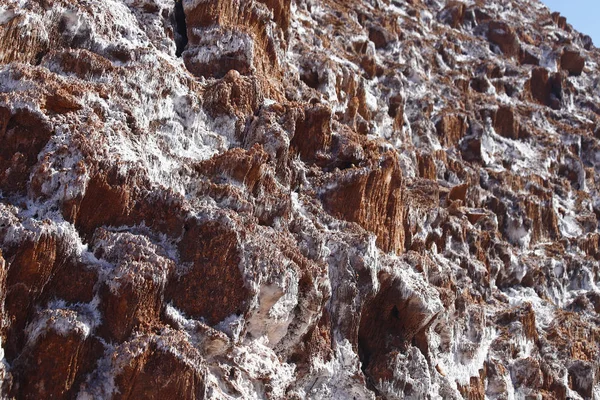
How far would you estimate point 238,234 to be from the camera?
61.9ft

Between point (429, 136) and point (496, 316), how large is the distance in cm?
1496

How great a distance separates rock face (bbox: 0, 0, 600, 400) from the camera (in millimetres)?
16297

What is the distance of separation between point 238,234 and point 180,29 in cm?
1297

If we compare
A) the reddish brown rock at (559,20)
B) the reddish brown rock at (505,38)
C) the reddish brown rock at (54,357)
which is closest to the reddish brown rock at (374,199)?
the reddish brown rock at (54,357)

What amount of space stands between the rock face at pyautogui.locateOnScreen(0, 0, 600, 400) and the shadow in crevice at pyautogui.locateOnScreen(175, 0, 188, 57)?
115 millimetres

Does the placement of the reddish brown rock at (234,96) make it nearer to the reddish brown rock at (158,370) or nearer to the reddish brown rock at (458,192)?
the reddish brown rock at (158,370)

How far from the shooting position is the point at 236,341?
18.1 m

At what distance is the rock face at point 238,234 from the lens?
1630 cm

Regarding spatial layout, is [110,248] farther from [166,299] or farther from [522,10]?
[522,10]

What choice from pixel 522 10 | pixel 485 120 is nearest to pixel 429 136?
pixel 485 120

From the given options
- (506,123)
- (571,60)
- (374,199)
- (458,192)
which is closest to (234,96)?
(374,199)

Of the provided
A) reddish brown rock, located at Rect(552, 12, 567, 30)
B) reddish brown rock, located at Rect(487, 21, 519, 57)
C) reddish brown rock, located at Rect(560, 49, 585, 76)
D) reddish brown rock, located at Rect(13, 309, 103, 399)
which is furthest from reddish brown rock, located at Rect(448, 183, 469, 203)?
reddish brown rock, located at Rect(552, 12, 567, 30)

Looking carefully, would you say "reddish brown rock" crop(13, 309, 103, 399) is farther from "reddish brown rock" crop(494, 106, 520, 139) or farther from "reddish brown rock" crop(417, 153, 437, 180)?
"reddish brown rock" crop(494, 106, 520, 139)

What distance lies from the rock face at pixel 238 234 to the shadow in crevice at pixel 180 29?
0.38 ft
